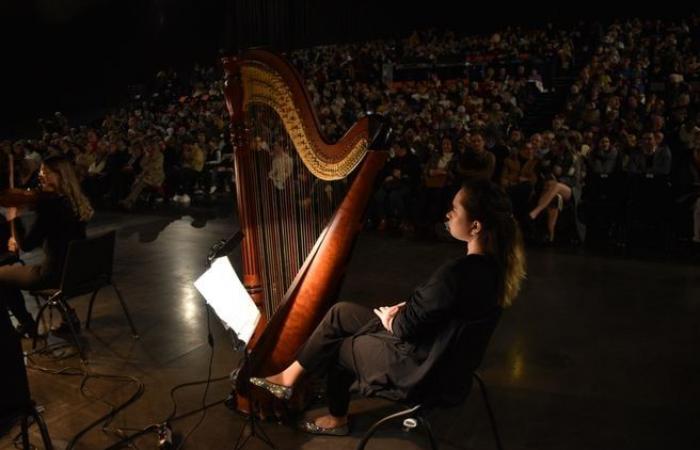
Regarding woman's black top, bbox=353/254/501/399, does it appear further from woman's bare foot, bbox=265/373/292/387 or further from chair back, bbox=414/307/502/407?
woman's bare foot, bbox=265/373/292/387

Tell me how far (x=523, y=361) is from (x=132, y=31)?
1501 cm

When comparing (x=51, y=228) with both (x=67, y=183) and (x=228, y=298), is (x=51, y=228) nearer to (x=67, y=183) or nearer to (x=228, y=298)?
(x=67, y=183)

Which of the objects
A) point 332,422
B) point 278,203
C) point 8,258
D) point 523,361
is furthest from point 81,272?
point 523,361

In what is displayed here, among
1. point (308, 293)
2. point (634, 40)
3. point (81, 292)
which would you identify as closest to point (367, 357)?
point (308, 293)

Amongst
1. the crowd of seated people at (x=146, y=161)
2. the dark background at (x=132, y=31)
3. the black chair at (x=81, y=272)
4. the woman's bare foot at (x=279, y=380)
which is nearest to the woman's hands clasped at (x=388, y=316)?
the woman's bare foot at (x=279, y=380)

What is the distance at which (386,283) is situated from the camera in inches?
202

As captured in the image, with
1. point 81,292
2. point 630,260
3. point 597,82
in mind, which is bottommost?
point 630,260

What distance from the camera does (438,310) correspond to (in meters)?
2.11

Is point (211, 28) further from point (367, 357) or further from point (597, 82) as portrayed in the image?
point (367, 357)

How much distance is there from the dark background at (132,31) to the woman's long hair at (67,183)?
738 centimetres

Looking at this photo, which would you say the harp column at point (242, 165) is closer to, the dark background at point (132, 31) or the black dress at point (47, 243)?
the black dress at point (47, 243)

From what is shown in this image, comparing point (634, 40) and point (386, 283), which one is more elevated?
point (634, 40)

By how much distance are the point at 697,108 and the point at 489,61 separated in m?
5.85

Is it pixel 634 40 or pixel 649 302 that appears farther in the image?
pixel 634 40
